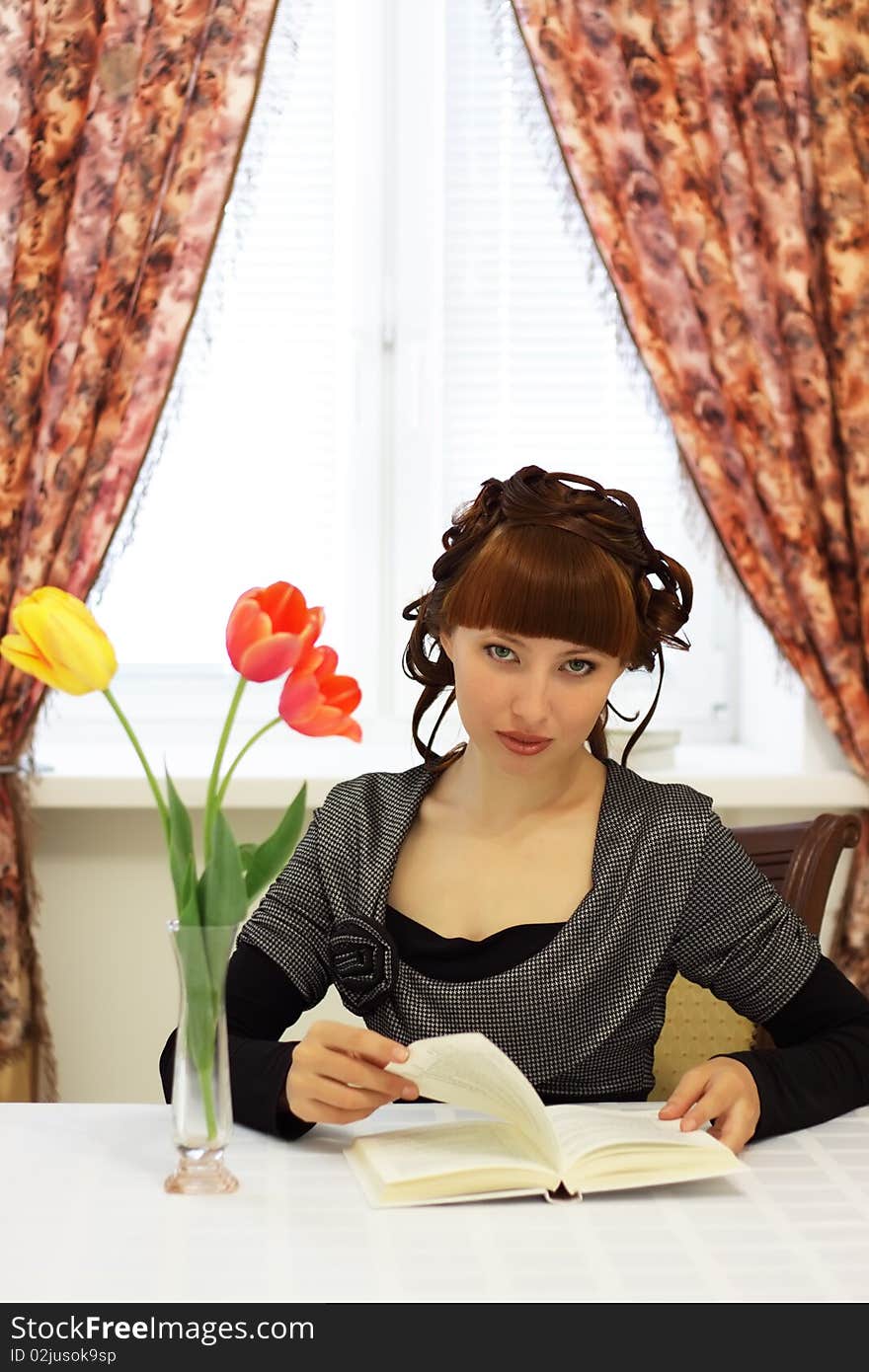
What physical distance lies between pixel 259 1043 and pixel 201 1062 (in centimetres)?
25

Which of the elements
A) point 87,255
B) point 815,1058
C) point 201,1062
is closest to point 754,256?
point 87,255

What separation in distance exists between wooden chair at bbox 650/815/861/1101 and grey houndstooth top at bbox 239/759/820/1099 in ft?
0.62

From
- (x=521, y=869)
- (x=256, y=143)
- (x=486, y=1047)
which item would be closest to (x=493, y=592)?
(x=521, y=869)

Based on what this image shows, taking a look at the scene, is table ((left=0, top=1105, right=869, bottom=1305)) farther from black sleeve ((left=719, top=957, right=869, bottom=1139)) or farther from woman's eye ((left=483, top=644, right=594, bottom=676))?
woman's eye ((left=483, top=644, right=594, bottom=676))

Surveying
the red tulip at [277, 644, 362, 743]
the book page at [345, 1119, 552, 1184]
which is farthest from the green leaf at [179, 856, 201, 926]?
the book page at [345, 1119, 552, 1184]

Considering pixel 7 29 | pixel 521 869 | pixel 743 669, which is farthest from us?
pixel 743 669

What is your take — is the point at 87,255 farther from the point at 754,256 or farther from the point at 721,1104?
the point at 721,1104

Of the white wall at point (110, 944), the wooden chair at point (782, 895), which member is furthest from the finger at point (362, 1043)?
the white wall at point (110, 944)

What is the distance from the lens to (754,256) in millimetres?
2578

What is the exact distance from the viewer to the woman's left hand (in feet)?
3.89

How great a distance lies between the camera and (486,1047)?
3.31 ft

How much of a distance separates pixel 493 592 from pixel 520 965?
356 mm

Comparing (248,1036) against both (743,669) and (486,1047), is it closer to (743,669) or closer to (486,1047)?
(486,1047)
